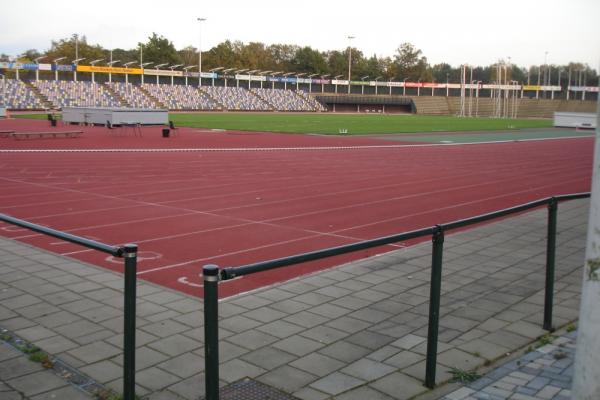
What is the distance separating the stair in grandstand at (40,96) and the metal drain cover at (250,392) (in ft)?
250

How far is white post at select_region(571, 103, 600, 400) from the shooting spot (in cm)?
304

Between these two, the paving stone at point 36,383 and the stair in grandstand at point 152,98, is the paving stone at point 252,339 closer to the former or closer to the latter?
the paving stone at point 36,383

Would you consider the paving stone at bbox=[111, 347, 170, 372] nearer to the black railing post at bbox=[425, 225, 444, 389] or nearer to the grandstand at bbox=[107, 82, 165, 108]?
the black railing post at bbox=[425, 225, 444, 389]

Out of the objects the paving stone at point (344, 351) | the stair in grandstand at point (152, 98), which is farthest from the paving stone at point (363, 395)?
the stair in grandstand at point (152, 98)

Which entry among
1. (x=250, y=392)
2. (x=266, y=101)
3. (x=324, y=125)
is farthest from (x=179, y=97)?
(x=250, y=392)

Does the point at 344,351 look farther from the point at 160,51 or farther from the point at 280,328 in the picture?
the point at 160,51

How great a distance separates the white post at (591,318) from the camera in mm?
3039

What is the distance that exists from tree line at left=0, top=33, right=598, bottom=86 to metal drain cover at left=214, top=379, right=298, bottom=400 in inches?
4074

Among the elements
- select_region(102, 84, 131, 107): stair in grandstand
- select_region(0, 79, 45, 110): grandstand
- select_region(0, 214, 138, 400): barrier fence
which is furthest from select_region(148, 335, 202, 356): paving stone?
select_region(102, 84, 131, 107): stair in grandstand

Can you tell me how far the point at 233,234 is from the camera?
9797 millimetres

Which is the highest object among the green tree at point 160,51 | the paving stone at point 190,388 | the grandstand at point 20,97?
the green tree at point 160,51

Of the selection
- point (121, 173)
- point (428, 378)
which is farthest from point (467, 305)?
point (121, 173)

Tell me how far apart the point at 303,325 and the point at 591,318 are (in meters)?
3.06

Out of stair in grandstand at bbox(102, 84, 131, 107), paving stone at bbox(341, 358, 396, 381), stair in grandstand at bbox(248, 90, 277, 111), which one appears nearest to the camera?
paving stone at bbox(341, 358, 396, 381)
